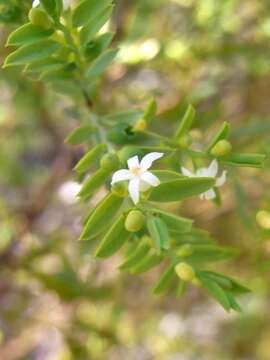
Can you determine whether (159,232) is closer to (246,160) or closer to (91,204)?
(246,160)

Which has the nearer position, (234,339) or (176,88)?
(176,88)

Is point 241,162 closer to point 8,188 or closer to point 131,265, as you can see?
point 131,265

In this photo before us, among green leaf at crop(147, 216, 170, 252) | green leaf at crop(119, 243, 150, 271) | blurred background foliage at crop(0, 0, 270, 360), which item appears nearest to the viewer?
green leaf at crop(147, 216, 170, 252)

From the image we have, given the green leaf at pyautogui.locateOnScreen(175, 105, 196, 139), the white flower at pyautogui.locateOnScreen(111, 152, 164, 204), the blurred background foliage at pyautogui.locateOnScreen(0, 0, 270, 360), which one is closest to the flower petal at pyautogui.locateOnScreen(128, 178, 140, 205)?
the white flower at pyautogui.locateOnScreen(111, 152, 164, 204)

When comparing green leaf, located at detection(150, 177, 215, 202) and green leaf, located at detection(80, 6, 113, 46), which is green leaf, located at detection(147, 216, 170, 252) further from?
green leaf, located at detection(80, 6, 113, 46)

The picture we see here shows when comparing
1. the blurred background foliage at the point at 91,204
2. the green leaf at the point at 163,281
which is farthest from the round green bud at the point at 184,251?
the blurred background foliage at the point at 91,204

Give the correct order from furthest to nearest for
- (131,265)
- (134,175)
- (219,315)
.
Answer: (219,315), (131,265), (134,175)

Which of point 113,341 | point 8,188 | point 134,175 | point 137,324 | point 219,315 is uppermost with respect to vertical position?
point 134,175

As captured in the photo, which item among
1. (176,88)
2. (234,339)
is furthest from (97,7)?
(234,339)

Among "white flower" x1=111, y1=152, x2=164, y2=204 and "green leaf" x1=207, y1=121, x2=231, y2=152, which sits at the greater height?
"white flower" x1=111, y1=152, x2=164, y2=204
